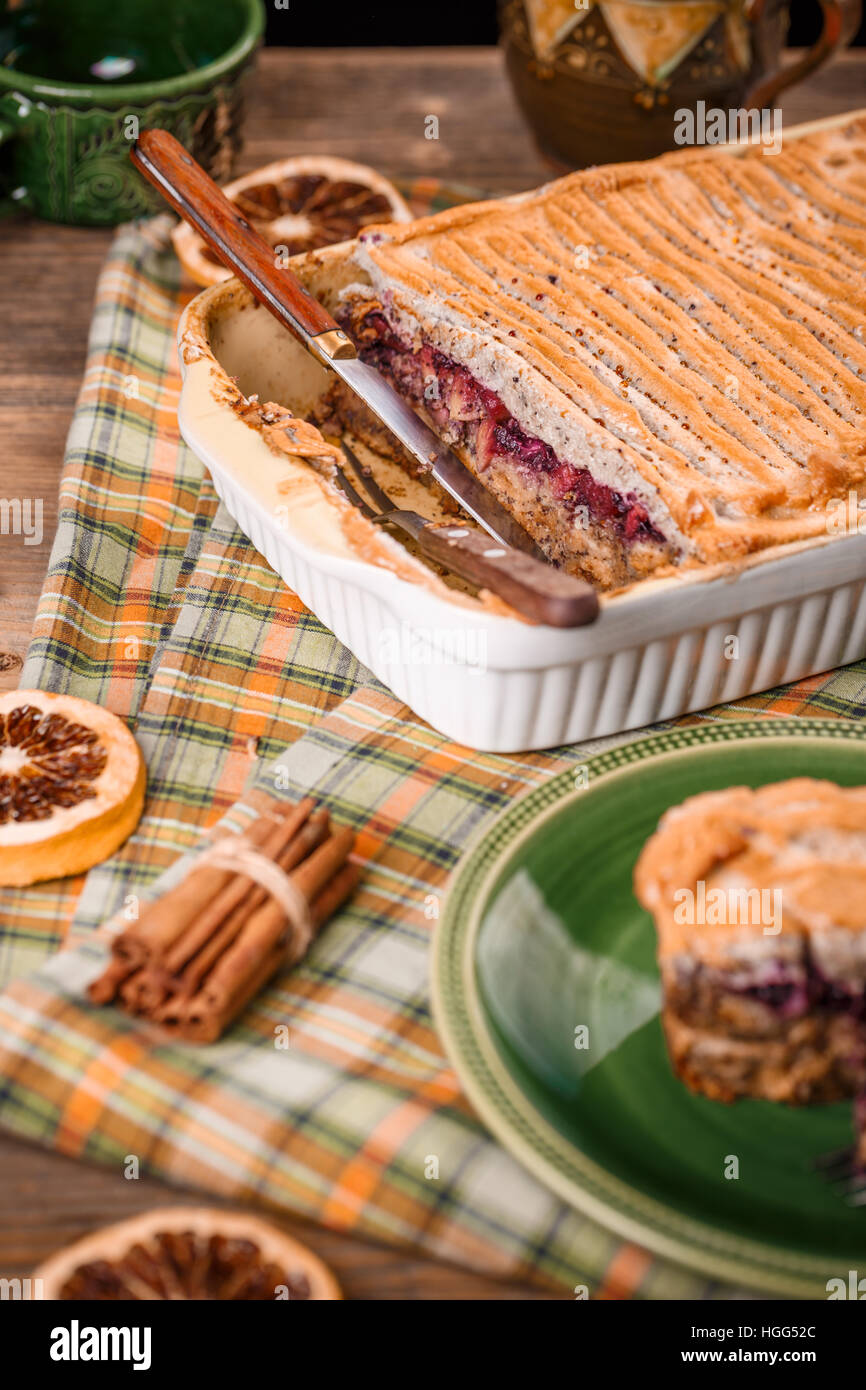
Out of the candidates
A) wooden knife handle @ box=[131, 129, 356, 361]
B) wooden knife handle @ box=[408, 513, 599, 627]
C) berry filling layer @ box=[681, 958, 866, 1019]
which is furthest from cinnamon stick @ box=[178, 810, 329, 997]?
wooden knife handle @ box=[131, 129, 356, 361]

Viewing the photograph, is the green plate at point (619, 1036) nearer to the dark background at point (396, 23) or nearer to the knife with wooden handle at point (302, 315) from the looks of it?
the knife with wooden handle at point (302, 315)

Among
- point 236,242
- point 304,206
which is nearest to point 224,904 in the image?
point 236,242

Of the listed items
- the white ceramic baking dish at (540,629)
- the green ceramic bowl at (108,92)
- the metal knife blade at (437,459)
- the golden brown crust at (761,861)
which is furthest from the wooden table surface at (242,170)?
the metal knife blade at (437,459)

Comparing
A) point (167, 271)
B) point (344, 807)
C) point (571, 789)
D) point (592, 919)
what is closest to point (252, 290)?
point (167, 271)

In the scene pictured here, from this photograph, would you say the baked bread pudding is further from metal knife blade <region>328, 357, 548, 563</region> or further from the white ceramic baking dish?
metal knife blade <region>328, 357, 548, 563</region>

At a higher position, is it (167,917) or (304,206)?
(304,206)

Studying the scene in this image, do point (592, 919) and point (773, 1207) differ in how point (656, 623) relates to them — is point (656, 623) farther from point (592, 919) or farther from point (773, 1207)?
point (773, 1207)

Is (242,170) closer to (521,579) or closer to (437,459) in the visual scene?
(437,459)
